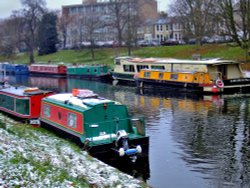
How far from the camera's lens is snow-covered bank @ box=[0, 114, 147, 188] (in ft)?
34.0

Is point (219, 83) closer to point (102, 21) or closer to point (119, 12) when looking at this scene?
point (119, 12)

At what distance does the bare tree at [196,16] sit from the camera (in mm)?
60750

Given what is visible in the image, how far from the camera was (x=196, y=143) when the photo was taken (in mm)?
19547

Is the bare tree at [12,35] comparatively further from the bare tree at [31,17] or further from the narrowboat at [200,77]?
the narrowboat at [200,77]

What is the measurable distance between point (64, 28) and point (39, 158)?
8767cm

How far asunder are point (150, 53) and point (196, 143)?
47525mm

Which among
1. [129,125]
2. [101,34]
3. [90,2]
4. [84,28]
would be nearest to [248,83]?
[129,125]

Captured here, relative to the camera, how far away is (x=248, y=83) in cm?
3744

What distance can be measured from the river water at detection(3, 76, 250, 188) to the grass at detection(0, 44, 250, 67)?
22.8 m

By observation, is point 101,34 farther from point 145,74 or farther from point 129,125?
point 129,125

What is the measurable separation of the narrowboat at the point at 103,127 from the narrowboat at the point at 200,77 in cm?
1979

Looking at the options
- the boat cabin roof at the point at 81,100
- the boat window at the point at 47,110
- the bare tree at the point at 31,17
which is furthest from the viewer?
the bare tree at the point at 31,17

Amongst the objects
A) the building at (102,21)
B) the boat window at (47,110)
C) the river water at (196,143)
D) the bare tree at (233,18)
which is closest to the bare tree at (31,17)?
the building at (102,21)

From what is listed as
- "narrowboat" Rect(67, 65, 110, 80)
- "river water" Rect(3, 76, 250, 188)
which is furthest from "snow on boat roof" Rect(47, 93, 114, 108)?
"narrowboat" Rect(67, 65, 110, 80)
